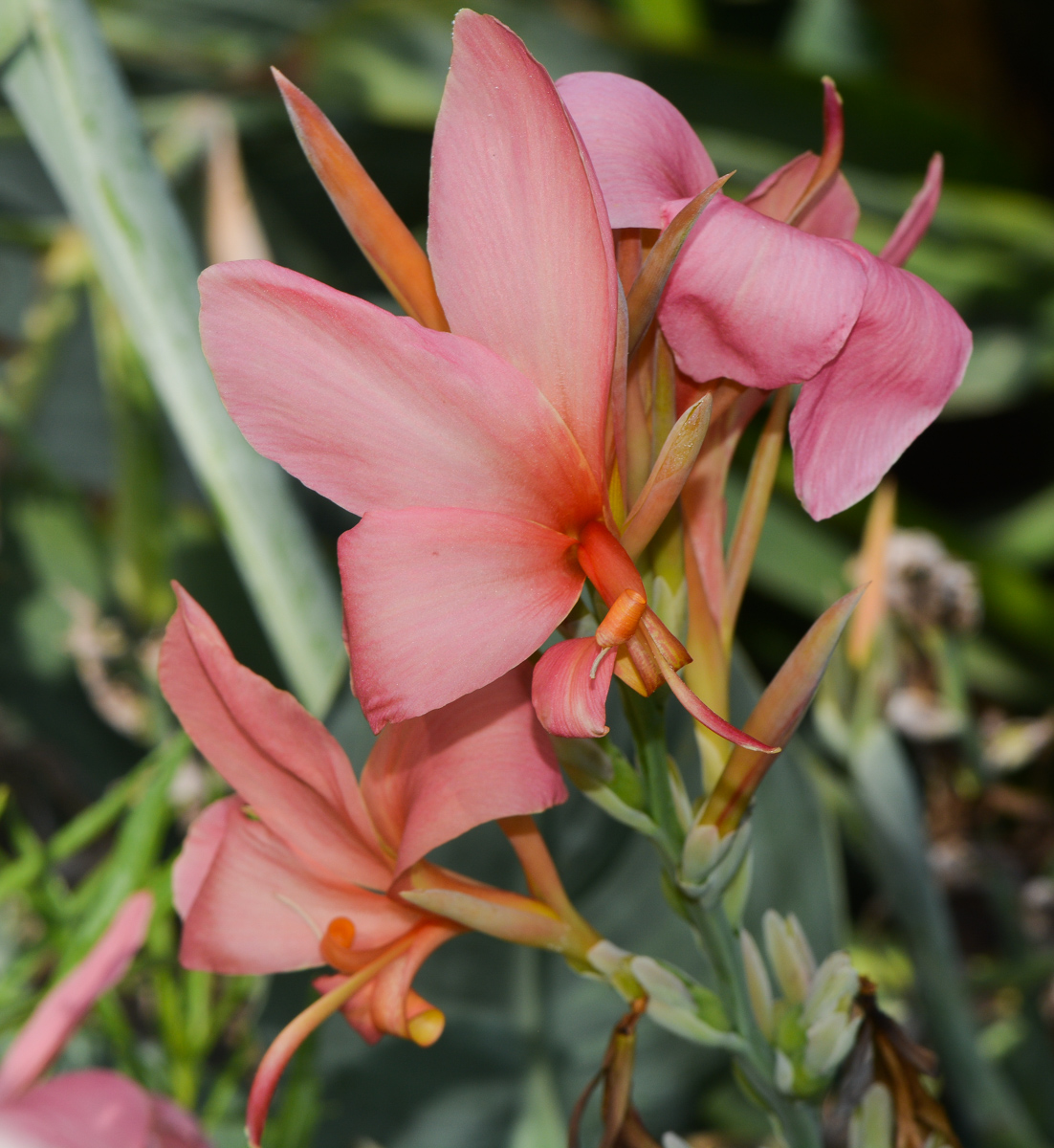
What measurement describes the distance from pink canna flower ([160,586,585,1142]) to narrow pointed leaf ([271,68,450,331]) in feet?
0.21

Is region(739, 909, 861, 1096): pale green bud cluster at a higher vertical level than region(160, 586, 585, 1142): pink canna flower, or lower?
lower

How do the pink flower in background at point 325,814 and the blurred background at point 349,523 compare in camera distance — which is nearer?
the pink flower in background at point 325,814

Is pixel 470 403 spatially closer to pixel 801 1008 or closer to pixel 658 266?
pixel 658 266

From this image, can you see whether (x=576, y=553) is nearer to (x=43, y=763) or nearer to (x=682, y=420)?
(x=682, y=420)

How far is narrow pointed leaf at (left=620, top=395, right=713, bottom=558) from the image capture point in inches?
6.7

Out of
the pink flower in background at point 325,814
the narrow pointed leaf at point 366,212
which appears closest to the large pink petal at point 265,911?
the pink flower in background at point 325,814

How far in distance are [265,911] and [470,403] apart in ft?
0.35

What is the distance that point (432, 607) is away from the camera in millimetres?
167

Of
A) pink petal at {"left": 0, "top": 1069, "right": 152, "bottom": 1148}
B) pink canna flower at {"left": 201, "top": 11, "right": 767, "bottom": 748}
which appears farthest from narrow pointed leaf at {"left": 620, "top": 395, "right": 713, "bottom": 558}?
pink petal at {"left": 0, "top": 1069, "right": 152, "bottom": 1148}

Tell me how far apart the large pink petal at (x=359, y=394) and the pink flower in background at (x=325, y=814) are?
0.14 ft

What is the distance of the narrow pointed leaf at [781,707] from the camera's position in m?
0.19

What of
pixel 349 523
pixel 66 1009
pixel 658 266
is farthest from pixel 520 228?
pixel 349 523

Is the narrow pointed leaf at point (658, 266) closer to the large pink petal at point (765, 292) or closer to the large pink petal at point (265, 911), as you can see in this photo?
the large pink petal at point (765, 292)

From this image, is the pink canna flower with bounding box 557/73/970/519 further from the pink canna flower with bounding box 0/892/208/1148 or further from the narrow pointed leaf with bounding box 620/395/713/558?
the pink canna flower with bounding box 0/892/208/1148
